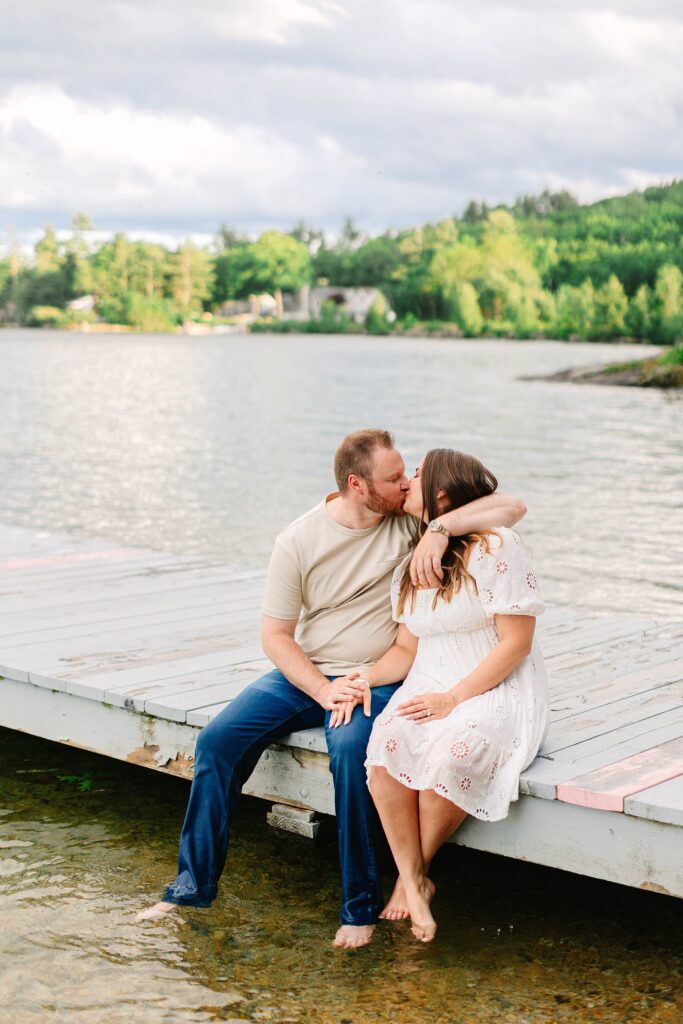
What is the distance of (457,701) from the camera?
152 inches

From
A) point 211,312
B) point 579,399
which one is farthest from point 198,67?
point 579,399

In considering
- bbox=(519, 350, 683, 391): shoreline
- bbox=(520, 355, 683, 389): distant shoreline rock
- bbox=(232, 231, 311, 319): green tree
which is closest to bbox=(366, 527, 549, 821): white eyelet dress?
bbox=(519, 350, 683, 391): shoreline

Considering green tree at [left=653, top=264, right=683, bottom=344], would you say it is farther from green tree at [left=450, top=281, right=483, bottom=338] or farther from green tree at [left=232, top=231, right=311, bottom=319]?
green tree at [left=232, top=231, right=311, bottom=319]

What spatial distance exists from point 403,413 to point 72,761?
3284 cm

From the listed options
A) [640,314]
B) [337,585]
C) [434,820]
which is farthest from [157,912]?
[640,314]

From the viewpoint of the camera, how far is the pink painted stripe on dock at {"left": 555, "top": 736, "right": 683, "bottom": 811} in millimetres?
3602

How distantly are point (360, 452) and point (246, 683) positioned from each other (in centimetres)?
127

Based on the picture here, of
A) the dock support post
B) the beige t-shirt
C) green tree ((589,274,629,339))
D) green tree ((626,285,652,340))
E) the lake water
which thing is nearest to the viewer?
the lake water

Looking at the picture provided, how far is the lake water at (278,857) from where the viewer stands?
3.71 metres

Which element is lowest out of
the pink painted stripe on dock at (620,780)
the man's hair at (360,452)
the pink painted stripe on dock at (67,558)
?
the pink painted stripe on dock at (620,780)

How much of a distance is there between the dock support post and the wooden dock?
0.04 m

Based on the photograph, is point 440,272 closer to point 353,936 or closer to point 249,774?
point 249,774

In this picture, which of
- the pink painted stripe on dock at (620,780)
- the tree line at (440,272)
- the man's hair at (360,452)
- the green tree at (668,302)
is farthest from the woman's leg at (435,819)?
the green tree at (668,302)

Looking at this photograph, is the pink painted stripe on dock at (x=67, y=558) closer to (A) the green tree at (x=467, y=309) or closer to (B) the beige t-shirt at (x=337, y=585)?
(B) the beige t-shirt at (x=337, y=585)
